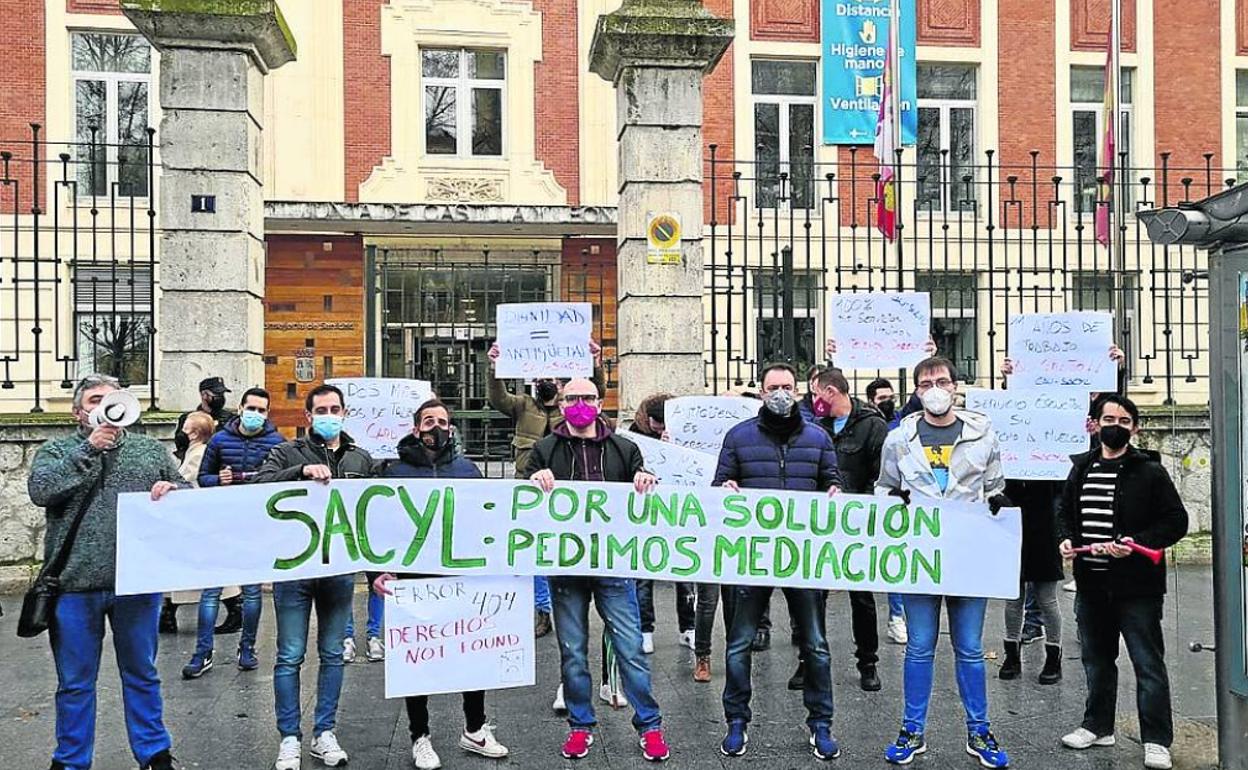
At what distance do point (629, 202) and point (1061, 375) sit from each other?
395 centimetres

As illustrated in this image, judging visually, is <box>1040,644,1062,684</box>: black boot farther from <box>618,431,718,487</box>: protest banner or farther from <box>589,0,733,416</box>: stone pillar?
<box>589,0,733,416</box>: stone pillar

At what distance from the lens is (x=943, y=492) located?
5.99m

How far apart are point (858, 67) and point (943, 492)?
17576 mm

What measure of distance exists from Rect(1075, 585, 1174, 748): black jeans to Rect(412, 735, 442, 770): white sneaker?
11.5 feet

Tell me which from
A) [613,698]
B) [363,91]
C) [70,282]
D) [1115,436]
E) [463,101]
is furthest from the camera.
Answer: [463,101]

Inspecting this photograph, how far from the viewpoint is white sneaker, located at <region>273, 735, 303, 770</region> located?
5.48 m

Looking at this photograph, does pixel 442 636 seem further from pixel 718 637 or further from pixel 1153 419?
pixel 1153 419

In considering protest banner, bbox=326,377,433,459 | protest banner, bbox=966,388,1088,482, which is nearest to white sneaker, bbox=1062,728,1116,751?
protest banner, bbox=966,388,1088,482

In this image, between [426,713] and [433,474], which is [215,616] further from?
[433,474]

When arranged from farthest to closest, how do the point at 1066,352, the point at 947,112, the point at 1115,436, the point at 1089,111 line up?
the point at 1089,111
the point at 947,112
the point at 1066,352
the point at 1115,436

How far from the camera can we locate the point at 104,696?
690 cm

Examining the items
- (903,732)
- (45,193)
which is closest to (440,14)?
(45,193)

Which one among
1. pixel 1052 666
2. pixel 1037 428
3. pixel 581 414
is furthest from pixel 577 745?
pixel 1037 428

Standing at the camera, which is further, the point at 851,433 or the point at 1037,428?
the point at 1037,428
